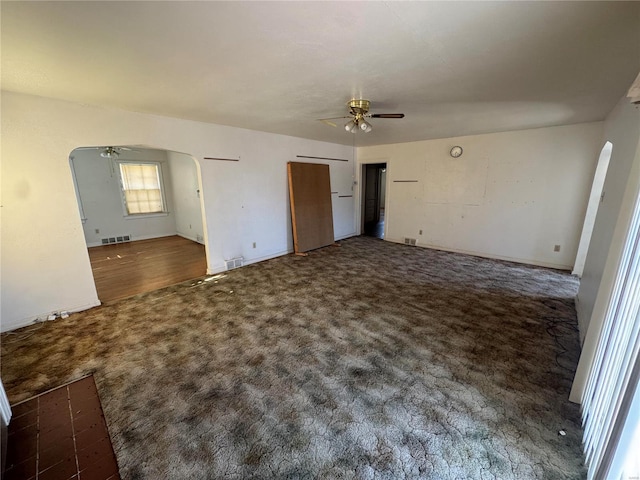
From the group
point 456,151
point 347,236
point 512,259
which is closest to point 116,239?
point 347,236

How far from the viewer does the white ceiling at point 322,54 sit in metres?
1.37

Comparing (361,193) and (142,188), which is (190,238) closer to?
(142,188)

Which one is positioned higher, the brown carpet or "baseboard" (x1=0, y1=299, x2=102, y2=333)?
"baseboard" (x1=0, y1=299, x2=102, y2=333)

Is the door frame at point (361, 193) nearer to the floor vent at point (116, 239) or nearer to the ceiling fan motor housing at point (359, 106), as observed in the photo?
the ceiling fan motor housing at point (359, 106)

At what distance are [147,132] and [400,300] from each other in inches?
156

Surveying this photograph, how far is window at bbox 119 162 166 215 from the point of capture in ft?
21.3

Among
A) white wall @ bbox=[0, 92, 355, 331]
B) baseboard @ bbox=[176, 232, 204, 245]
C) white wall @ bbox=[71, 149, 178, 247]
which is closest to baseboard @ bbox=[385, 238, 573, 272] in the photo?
white wall @ bbox=[0, 92, 355, 331]

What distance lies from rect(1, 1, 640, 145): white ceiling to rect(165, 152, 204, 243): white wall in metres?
3.33

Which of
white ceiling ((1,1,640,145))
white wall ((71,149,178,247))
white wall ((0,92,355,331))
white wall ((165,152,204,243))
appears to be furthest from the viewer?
white wall ((165,152,204,243))

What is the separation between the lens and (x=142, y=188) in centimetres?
678

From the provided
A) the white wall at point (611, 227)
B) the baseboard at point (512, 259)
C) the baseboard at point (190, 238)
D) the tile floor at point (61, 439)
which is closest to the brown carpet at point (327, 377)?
the tile floor at point (61, 439)

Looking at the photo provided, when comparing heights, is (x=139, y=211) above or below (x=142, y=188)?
below

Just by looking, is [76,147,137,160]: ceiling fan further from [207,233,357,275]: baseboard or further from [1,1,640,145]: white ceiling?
[207,233,357,275]: baseboard

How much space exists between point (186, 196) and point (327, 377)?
20.5ft
